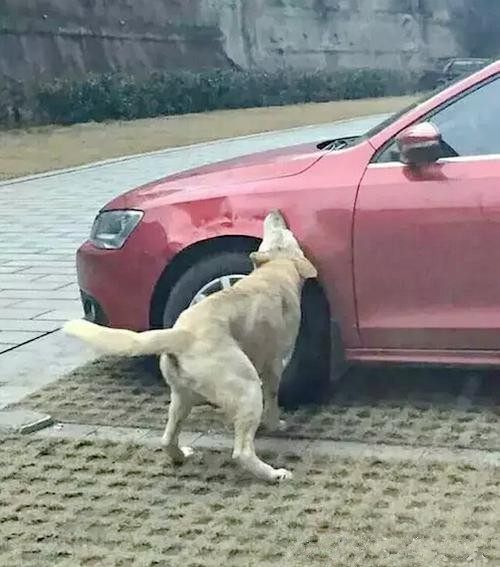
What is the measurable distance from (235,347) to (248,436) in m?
0.34

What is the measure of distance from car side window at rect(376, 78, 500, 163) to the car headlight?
1.26 meters

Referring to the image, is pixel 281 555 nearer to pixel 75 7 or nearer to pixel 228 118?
pixel 228 118

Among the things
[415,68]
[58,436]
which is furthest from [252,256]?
[415,68]

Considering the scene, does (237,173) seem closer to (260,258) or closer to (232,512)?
(260,258)

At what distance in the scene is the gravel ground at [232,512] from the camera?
4.06m

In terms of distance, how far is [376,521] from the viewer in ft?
14.0

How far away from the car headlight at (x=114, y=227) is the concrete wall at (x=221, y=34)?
2423cm

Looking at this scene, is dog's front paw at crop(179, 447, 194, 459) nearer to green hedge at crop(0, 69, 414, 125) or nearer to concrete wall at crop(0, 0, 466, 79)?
green hedge at crop(0, 69, 414, 125)

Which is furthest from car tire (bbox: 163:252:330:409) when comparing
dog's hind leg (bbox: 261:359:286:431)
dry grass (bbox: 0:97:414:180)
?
dry grass (bbox: 0:97:414:180)

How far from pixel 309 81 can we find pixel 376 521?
33.5 meters

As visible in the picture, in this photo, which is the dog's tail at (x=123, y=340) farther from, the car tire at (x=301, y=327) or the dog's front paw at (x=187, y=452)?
the car tire at (x=301, y=327)

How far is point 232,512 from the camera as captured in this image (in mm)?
4453

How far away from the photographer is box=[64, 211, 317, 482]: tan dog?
15.3 feet

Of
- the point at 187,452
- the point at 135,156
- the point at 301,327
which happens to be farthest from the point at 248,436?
the point at 135,156
